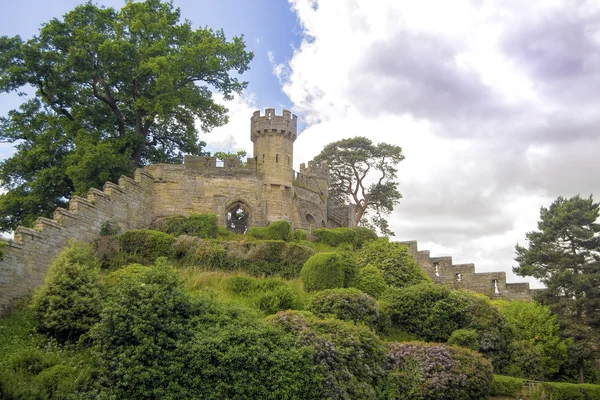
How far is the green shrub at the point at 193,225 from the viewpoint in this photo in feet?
96.0

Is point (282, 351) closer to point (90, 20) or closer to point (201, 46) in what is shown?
point (201, 46)

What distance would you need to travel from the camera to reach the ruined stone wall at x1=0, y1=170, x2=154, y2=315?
19.5m

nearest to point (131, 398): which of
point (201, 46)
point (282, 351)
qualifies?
point (282, 351)

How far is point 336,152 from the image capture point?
4428 centimetres

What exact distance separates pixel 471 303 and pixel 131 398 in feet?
44.1

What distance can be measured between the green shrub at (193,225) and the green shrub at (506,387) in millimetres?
15779

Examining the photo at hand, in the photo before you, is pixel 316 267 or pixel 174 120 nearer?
pixel 316 267

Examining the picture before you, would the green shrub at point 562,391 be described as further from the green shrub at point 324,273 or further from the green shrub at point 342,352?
the green shrub at point 324,273

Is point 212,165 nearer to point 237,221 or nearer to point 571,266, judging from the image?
point 237,221

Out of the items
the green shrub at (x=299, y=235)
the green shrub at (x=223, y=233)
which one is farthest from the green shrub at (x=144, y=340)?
the green shrub at (x=299, y=235)

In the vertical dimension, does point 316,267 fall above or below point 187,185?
below

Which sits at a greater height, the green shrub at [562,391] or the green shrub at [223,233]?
the green shrub at [223,233]

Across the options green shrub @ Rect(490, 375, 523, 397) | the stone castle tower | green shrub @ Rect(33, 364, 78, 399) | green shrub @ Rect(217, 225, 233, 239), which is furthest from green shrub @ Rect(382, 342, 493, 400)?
the stone castle tower

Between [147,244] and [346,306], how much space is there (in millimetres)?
10361
